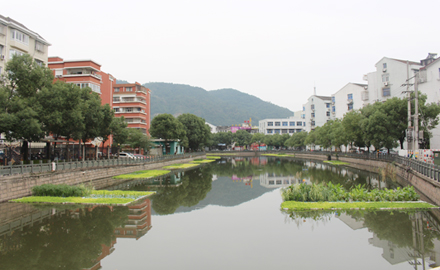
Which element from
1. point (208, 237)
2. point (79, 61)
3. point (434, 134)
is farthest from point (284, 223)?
point (79, 61)

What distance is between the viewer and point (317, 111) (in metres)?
105

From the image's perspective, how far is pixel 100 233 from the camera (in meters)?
13.6

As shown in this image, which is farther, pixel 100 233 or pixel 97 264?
pixel 100 233

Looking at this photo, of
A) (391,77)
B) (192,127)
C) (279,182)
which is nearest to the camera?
(279,182)

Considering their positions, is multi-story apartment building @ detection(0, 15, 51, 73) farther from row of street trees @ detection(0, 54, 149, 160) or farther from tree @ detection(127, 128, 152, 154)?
tree @ detection(127, 128, 152, 154)

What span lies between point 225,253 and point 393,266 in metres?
5.66

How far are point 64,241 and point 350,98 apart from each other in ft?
251

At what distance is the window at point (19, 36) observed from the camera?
1337 inches

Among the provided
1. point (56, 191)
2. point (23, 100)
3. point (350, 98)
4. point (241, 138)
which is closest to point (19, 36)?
point (23, 100)

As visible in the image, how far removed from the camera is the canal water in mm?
10414

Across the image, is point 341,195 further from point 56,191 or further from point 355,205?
point 56,191

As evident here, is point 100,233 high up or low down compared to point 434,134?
down

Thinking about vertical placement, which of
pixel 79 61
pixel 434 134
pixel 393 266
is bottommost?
pixel 393 266

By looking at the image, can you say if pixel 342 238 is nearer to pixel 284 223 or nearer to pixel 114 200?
pixel 284 223
